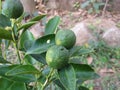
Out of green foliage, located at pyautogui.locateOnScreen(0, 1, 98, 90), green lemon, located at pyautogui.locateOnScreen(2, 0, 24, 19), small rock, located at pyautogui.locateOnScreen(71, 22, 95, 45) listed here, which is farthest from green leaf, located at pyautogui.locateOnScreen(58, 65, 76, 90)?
small rock, located at pyautogui.locateOnScreen(71, 22, 95, 45)

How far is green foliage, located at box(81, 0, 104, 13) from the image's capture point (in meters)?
4.10

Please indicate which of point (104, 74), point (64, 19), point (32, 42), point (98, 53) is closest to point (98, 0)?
point (64, 19)

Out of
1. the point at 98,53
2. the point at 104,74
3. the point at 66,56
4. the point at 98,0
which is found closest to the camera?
the point at 66,56

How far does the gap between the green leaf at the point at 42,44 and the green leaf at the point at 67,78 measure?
0.32 feet

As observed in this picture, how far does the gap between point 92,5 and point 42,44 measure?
3.21 metres

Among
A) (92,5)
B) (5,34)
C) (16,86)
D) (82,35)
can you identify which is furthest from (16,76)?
(92,5)

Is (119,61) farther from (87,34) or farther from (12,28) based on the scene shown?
(12,28)

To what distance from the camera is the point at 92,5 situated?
427 centimetres

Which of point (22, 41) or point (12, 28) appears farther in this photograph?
point (22, 41)

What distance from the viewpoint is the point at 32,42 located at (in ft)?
3.89

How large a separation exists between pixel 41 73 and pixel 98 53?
240cm

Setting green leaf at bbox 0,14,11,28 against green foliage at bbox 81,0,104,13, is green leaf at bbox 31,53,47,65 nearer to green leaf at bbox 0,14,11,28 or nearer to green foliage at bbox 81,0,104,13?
green leaf at bbox 0,14,11,28

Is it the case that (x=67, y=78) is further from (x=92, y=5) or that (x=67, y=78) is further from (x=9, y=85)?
(x=92, y=5)

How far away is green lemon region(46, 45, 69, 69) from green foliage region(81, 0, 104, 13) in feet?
10.2
